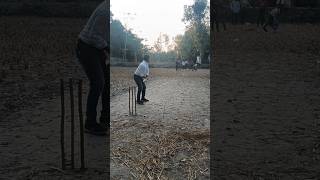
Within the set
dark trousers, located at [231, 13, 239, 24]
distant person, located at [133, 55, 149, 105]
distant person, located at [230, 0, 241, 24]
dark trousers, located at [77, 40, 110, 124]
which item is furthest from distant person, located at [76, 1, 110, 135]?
dark trousers, located at [231, 13, 239, 24]

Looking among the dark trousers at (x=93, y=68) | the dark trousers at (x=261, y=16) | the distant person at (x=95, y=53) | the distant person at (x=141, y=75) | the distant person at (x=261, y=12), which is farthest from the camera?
the dark trousers at (x=261, y=16)

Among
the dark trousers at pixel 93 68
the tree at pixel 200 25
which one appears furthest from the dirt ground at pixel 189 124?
the tree at pixel 200 25

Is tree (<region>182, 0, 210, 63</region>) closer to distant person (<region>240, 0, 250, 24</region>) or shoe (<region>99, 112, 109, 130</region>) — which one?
shoe (<region>99, 112, 109, 130</region>)

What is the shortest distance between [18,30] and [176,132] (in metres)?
18.2

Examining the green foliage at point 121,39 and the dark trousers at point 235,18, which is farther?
the dark trousers at point 235,18

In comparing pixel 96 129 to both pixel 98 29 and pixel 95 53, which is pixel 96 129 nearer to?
pixel 95 53

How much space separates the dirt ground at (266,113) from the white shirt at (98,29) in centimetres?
168

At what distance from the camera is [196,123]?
312 inches

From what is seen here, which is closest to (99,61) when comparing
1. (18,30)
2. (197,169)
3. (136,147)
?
(136,147)

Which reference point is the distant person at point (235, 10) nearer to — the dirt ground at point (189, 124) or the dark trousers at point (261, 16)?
the dark trousers at point (261, 16)

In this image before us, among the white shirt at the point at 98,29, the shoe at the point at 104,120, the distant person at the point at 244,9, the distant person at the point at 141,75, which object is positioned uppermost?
the distant person at the point at 244,9

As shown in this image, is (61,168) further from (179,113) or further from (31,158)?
(179,113)

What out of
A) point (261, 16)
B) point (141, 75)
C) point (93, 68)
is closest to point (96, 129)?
point (93, 68)

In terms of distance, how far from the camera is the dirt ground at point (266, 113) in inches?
203
